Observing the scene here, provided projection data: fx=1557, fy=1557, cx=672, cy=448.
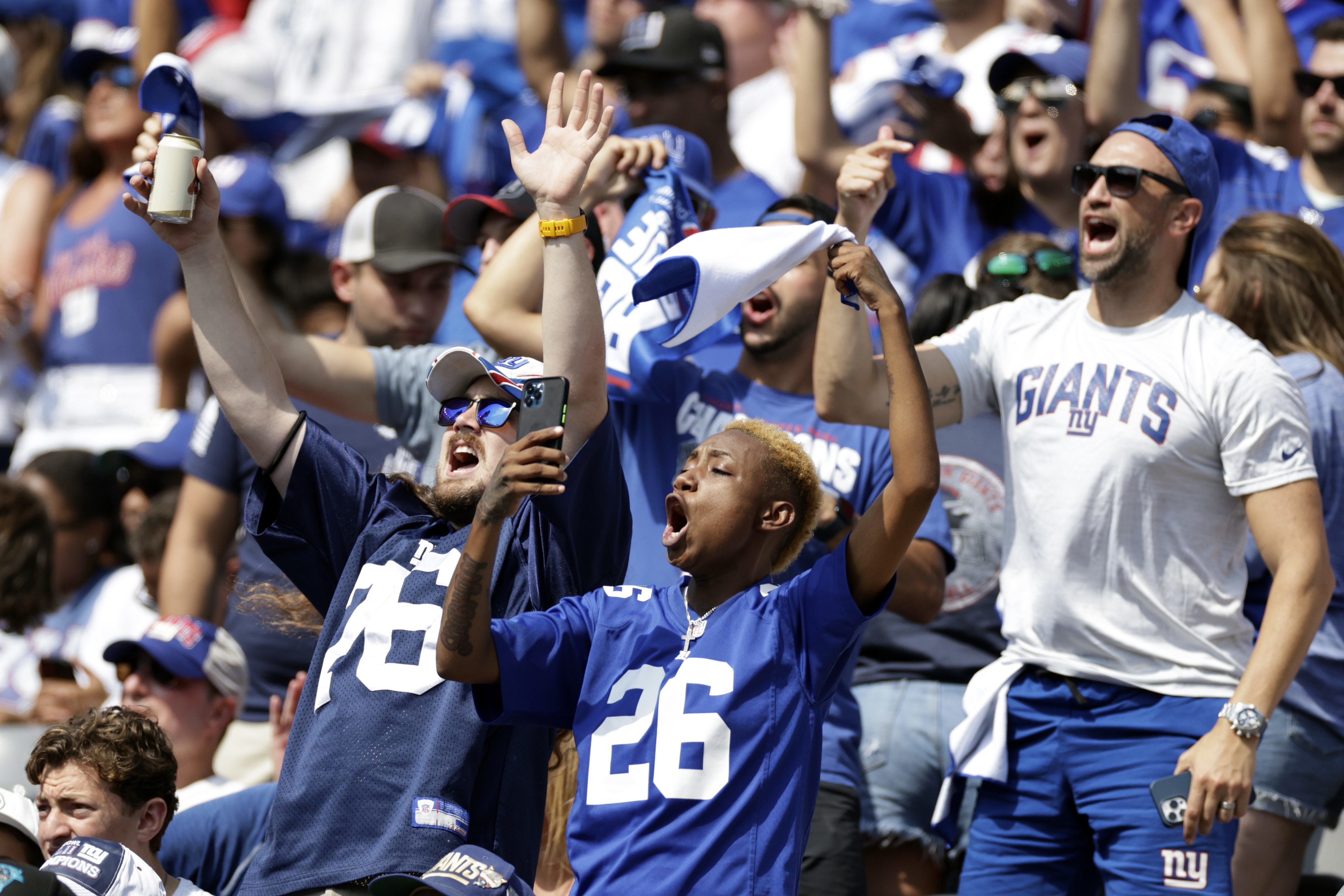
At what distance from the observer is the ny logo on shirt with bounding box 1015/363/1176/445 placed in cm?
370

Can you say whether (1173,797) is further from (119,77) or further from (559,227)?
(119,77)

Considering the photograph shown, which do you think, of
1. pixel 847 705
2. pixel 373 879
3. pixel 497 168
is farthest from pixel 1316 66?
pixel 373 879

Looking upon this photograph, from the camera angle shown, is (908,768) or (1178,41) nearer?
(908,768)

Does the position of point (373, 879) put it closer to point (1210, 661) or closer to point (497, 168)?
point (1210, 661)

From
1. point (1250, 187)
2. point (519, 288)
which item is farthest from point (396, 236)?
point (1250, 187)

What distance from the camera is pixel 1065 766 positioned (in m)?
3.75

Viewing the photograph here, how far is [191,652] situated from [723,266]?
7.30ft

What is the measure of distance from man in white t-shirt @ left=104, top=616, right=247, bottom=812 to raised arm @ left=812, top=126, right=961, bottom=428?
2.04 m

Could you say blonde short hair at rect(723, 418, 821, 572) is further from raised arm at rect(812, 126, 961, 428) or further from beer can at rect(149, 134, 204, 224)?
beer can at rect(149, 134, 204, 224)

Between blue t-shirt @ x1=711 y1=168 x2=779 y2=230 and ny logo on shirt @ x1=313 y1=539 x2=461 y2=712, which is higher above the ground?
blue t-shirt @ x1=711 y1=168 x2=779 y2=230

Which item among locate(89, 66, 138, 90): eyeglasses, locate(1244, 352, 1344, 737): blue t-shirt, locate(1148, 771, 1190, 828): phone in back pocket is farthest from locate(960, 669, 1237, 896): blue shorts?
locate(89, 66, 138, 90): eyeglasses

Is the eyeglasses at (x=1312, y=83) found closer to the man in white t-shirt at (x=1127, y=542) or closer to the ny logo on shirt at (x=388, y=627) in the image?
the man in white t-shirt at (x=1127, y=542)

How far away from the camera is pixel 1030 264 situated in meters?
5.01

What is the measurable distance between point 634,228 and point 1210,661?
76.5 inches
